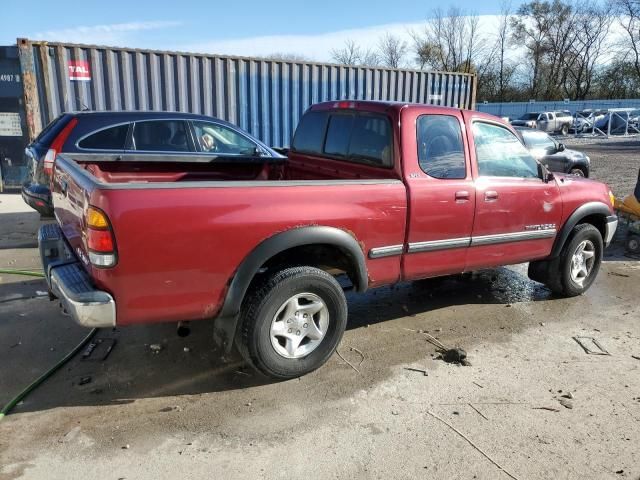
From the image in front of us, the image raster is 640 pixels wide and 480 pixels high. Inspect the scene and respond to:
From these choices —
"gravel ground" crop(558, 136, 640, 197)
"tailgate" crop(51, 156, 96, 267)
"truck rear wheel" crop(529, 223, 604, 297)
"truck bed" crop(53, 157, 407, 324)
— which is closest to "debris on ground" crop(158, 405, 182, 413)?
"truck bed" crop(53, 157, 407, 324)

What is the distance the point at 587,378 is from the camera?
3.81m

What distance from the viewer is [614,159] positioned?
20.1 meters

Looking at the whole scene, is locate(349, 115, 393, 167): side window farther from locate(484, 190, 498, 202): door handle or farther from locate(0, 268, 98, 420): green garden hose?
locate(0, 268, 98, 420): green garden hose

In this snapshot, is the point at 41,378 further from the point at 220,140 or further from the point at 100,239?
the point at 220,140

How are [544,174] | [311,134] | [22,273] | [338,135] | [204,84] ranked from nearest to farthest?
[338,135]
[544,174]
[311,134]
[22,273]
[204,84]

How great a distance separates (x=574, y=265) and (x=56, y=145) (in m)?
6.12

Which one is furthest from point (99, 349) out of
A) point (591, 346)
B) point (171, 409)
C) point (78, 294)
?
point (591, 346)

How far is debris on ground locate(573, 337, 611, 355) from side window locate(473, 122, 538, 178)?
4.86ft

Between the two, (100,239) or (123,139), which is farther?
(123,139)

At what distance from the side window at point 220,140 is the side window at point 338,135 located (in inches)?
112

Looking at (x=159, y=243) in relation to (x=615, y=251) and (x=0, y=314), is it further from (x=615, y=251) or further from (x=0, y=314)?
(x=615, y=251)

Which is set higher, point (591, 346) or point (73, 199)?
point (73, 199)

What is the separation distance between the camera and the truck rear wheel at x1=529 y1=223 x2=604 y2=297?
17.2ft

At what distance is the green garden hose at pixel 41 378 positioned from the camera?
3.25 metres
